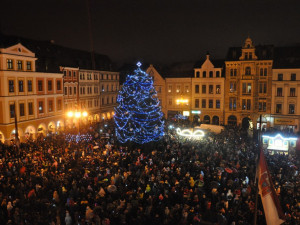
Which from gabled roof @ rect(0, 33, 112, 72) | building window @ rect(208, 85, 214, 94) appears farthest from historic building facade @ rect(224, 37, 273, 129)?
gabled roof @ rect(0, 33, 112, 72)

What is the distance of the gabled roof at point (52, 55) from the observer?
1358 inches

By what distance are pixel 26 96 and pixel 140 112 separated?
14823mm

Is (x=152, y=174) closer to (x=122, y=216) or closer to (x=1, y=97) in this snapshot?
(x=122, y=216)

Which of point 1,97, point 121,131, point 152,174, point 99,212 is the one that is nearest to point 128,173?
point 152,174

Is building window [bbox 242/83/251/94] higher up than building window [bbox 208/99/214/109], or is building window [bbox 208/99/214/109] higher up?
building window [bbox 242/83/251/94]

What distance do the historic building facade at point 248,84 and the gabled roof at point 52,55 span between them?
23.5 meters

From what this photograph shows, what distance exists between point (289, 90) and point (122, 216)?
34631 millimetres

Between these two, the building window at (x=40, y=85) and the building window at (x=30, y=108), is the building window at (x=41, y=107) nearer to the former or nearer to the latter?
the building window at (x=30, y=108)

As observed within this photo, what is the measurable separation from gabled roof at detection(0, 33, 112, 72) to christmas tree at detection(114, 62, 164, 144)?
14545mm

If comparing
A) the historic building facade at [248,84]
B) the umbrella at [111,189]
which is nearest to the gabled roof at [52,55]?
the umbrella at [111,189]

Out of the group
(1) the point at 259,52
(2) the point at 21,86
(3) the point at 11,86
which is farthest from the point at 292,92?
(3) the point at 11,86

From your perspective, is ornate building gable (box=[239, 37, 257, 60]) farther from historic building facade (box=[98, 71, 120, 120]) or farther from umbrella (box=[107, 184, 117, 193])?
umbrella (box=[107, 184, 117, 193])

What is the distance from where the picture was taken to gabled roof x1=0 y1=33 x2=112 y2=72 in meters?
34.5

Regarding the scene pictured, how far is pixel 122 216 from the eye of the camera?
1259cm
